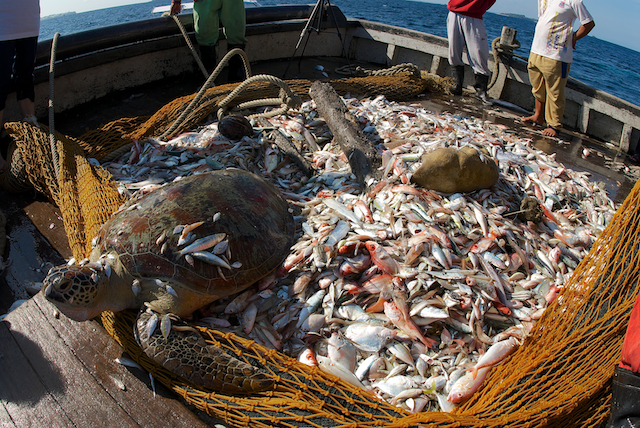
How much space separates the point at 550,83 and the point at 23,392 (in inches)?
282

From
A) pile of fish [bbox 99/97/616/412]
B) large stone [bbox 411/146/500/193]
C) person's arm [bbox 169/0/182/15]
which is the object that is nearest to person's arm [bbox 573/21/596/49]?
pile of fish [bbox 99/97/616/412]

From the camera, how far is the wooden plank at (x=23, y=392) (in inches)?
78.8

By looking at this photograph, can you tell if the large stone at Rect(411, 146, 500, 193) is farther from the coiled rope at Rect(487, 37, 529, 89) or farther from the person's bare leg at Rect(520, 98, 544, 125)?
the coiled rope at Rect(487, 37, 529, 89)

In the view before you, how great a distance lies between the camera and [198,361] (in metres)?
2.11

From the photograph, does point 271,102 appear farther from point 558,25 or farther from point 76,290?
point 558,25

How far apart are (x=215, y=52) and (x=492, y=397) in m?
6.69

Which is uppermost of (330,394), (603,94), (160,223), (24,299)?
(603,94)

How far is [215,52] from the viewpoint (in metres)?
6.52

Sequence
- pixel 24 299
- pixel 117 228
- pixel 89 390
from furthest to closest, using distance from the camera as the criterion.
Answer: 1. pixel 24 299
2. pixel 117 228
3. pixel 89 390

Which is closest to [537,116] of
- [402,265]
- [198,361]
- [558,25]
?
[558,25]

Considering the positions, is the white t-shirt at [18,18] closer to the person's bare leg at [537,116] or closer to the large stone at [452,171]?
the large stone at [452,171]

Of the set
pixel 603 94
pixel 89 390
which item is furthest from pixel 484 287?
pixel 603 94

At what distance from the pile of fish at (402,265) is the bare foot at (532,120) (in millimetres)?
2296

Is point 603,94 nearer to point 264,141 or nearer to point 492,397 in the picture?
point 264,141
